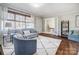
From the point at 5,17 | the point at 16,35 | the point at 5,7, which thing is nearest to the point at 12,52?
the point at 16,35

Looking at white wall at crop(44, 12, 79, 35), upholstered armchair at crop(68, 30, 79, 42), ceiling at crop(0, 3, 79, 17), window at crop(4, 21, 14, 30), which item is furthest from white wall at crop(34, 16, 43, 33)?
upholstered armchair at crop(68, 30, 79, 42)

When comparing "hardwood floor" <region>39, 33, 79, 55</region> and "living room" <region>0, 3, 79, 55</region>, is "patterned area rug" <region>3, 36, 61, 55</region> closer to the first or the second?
"living room" <region>0, 3, 79, 55</region>

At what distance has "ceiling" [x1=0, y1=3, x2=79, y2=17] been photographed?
208 centimetres

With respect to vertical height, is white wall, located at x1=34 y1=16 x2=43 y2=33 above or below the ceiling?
below

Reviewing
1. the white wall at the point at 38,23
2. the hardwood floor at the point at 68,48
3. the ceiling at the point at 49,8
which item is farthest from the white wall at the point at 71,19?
the white wall at the point at 38,23

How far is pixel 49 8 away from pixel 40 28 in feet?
1.87

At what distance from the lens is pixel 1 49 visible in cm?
209

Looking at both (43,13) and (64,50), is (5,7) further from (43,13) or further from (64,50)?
(64,50)

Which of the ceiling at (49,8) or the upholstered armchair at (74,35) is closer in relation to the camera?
the ceiling at (49,8)

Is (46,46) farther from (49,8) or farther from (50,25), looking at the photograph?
(49,8)

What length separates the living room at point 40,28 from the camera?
2.09 meters

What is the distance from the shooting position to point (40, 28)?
2273mm

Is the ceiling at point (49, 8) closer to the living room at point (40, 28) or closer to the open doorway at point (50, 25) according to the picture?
the living room at point (40, 28)

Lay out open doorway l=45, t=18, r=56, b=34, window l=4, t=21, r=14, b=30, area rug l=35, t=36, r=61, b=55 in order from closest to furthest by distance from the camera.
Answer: window l=4, t=21, r=14, b=30 → area rug l=35, t=36, r=61, b=55 → open doorway l=45, t=18, r=56, b=34
